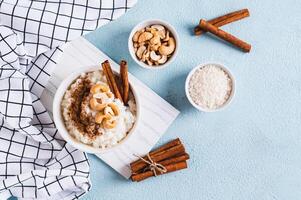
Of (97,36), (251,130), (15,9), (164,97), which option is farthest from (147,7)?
(251,130)

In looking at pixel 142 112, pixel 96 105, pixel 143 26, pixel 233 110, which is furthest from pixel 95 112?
pixel 233 110

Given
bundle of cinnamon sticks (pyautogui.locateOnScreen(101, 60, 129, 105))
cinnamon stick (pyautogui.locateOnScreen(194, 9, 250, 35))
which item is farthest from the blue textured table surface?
bundle of cinnamon sticks (pyautogui.locateOnScreen(101, 60, 129, 105))

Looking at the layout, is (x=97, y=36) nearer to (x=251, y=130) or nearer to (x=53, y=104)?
(x=53, y=104)

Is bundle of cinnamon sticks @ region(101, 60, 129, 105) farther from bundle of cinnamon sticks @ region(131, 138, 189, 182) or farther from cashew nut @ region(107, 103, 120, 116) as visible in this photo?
bundle of cinnamon sticks @ region(131, 138, 189, 182)

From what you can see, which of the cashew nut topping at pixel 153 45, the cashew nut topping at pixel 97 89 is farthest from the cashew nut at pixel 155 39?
the cashew nut topping at pixel 97 89

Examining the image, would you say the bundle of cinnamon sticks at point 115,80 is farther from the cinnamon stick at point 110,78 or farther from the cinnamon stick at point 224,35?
the cinnamon stick at point 224,35

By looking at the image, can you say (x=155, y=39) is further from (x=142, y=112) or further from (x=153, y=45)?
(x=142, y=112)

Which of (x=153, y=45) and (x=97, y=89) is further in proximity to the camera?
(x=153, y=45)
